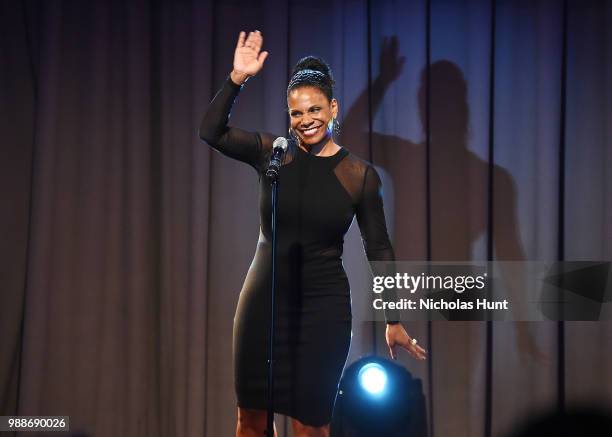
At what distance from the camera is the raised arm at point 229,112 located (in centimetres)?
230

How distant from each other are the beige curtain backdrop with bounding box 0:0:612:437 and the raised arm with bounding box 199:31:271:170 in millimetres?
759

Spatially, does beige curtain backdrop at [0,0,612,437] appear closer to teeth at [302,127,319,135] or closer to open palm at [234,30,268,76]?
teeth at [302,127,319,135]

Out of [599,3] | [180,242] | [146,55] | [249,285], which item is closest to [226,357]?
[180,242]

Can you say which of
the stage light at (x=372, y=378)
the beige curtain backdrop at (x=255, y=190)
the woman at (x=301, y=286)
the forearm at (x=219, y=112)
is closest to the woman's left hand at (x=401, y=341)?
the woman at (x=301, y=286)

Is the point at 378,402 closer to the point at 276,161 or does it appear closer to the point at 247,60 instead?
the point at 276,161

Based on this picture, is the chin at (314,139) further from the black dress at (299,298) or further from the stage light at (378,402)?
the stage light at (378,402)

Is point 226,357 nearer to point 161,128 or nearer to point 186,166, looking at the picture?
point 186,166

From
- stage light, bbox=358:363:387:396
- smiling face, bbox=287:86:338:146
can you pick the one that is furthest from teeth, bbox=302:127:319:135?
stage light, bbox=358:363:387:396

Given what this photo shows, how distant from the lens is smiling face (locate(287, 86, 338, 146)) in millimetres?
2566

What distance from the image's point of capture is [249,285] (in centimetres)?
250

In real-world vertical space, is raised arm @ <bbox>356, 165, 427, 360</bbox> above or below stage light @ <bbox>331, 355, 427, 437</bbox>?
above

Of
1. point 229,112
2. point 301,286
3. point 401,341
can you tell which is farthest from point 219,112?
point 401,341

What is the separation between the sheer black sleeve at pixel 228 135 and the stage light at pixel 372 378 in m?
1.19

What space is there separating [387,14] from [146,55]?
1.35m
